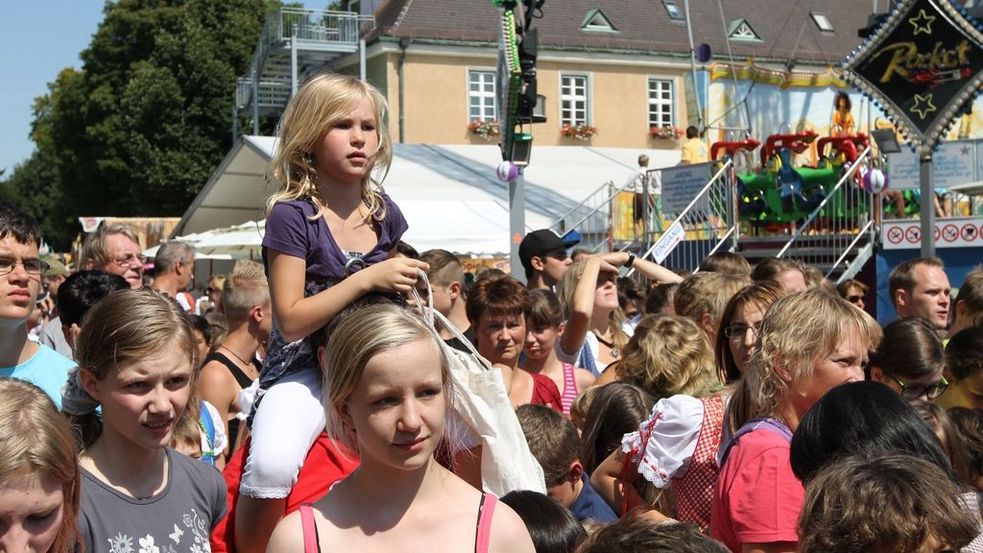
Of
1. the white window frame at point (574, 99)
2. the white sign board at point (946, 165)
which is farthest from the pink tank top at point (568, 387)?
the white window frame at point (574, 99)

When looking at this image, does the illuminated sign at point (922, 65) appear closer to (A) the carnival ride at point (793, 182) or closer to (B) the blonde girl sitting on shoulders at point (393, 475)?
(A) the carnival ride at point (793, 182)

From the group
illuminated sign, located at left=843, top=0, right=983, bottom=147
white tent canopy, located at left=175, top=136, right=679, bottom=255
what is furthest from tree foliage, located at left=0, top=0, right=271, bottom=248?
illuminated sign, located at left=843, top=0, right=983, bottom=147

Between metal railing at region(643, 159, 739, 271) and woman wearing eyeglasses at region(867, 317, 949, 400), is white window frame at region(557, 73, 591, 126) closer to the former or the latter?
metal railing at region(643, 159, 739, 271)

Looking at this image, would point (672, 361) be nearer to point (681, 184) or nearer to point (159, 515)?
point (159, 515)

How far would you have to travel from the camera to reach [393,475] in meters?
2.67

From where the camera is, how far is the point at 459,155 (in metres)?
28.1

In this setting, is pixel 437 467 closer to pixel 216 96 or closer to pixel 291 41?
pixel 291 41

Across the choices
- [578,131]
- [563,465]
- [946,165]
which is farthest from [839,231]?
[578,131]

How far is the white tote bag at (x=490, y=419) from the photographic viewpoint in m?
3.04

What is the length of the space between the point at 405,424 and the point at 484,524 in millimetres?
288

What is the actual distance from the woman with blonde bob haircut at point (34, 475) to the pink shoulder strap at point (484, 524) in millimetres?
901

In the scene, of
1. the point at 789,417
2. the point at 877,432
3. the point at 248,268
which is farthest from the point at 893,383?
the point at 248,268

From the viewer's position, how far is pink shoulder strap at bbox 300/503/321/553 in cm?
258

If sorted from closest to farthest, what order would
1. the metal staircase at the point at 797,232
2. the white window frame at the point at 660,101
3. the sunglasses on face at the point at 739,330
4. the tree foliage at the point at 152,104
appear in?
the sunglasses on face at the point at 739,330, the metal staircase at the point at 797,232, the white window frame at the point at 660,101, the tree foliage at the point at 152,104
